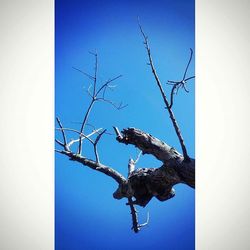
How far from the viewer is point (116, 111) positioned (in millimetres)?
2031

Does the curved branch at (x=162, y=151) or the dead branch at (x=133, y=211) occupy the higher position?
the curved branch at (x=162, y=151)

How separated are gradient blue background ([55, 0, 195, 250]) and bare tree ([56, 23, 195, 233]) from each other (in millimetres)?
32

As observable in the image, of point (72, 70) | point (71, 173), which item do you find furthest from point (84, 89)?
point (71, 173)

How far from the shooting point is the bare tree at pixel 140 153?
2027mm

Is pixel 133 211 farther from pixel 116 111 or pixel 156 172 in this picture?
pixel 116 111

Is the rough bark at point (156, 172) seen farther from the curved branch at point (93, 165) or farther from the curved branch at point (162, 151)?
the curved branch at point (93, 165)

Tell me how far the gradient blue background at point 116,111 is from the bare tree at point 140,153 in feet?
0.11
